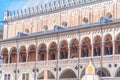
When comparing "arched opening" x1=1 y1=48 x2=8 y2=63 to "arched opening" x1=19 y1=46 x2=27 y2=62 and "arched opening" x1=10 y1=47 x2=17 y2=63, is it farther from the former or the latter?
"arched opening" x1=19 y1=46 x2=27 y2=62

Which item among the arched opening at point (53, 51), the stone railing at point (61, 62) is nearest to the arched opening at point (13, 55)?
the stone railing at point (61, 62)

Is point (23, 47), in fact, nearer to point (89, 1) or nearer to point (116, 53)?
point (89, 1)

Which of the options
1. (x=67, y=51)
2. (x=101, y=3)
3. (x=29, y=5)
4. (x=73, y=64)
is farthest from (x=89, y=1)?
(x=29, y=5)

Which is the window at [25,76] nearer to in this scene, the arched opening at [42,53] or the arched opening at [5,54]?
the arched opening at [42,53]

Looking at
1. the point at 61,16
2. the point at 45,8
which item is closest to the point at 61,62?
the point at 61,16

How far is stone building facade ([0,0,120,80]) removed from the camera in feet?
127

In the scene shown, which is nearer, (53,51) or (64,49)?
(64,49)

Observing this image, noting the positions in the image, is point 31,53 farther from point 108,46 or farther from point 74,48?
point 108,46

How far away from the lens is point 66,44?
43.8m

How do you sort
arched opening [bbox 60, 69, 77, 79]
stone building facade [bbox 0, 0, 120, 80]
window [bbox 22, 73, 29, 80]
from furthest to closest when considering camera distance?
window [bbox 22, 73, 29, 80] → arched opening [bbox 60, 69, 77, 79] → stone building facade [bbox 0, 0, 120, 80]

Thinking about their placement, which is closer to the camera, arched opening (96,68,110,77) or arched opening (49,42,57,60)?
arched opening (96,68,110,77)

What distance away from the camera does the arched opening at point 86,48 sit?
41331 millimetres

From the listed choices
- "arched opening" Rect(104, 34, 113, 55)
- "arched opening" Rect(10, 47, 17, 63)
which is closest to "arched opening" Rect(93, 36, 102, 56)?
"arched opening" Rect(104, 34, 113, 55)

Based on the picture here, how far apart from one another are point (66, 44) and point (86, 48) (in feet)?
7.96
